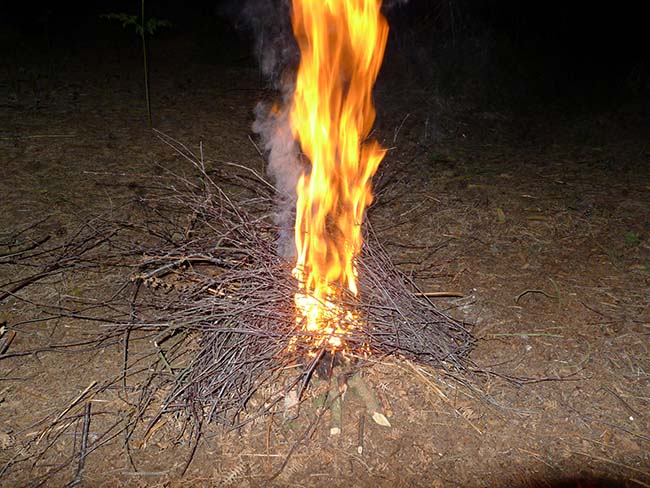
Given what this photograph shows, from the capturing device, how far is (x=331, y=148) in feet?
8.90

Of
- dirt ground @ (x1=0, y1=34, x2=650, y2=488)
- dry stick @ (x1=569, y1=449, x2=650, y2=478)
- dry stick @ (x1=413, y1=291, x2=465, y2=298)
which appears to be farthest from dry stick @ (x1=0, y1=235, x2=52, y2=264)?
dry stick @ (x1=569, y1=449, x2=650, y2=478)

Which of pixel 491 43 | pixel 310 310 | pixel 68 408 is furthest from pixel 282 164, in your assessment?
pixel 491 43

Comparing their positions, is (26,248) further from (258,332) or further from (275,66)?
(275,66)

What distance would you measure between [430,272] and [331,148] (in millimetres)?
1215

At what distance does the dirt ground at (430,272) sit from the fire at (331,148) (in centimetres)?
42

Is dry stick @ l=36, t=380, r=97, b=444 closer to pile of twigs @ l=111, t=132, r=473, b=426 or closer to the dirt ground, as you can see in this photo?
the dirt ground

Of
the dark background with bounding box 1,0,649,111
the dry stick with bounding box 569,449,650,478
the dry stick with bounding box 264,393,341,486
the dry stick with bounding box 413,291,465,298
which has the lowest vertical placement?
the dry stick with bounding box 264,393,341,486

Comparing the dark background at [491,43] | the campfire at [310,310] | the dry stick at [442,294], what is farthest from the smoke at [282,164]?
the dark background at [491,43]

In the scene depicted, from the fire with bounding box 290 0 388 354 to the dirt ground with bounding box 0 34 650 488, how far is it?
1.39ft

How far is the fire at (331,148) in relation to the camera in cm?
259

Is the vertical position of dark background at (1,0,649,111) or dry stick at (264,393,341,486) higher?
dark background at (1,0,649,111)

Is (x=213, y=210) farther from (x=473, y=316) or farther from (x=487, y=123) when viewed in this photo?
(x=487, y=123)

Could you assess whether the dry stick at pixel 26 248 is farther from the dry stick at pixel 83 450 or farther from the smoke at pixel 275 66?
the smoke at pixel 275 66

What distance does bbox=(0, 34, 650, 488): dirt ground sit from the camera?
240cm
